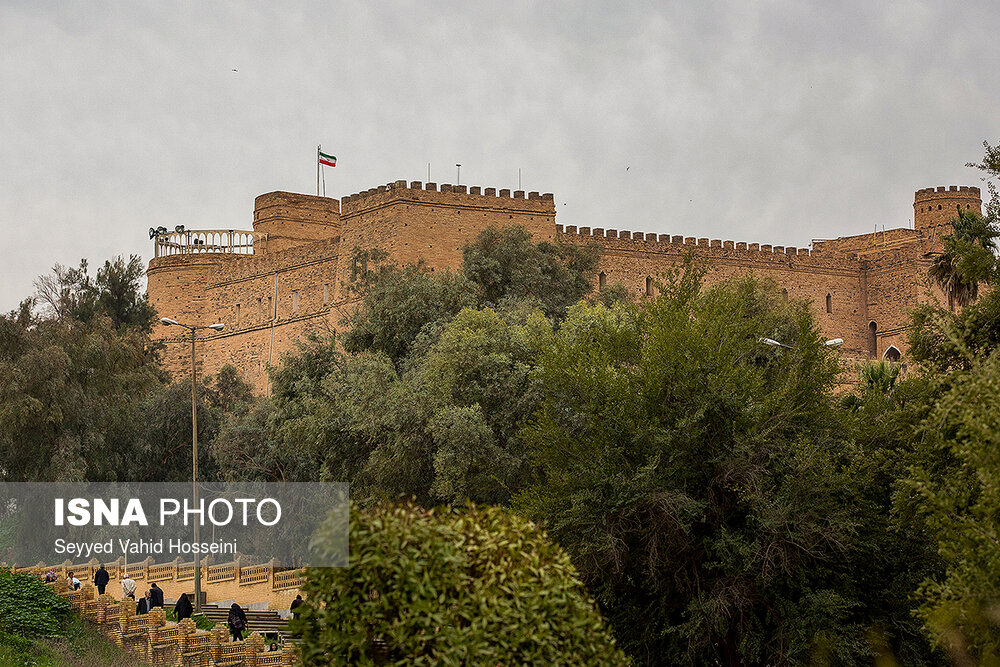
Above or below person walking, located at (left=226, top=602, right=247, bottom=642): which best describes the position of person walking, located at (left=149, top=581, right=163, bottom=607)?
above

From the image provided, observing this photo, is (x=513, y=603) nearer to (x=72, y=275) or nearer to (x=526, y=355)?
(x=526, y=355)

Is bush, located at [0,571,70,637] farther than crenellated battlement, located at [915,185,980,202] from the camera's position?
No

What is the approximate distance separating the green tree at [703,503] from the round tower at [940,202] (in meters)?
38.2

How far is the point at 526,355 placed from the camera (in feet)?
88.0

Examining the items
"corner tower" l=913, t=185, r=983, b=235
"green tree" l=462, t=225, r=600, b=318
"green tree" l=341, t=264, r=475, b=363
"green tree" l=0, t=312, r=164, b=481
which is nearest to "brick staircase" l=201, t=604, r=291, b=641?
"green tree" l=0, t=312, r=164, b=481

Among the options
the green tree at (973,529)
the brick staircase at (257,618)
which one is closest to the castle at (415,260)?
the brick staircase at (257,618)

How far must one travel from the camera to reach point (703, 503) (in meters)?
16.1

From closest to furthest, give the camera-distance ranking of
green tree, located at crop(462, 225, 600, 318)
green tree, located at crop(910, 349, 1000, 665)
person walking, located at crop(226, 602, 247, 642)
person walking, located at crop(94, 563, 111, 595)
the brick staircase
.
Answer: green tree, located at crop(910, 349, 1000, 665) → person walking, located at crop(226, 602, 247, 642) → the brick staircase → person walking, located at crop(94, 563, 111, 595) → green tree, located at crop(462, 225, 600, 318)

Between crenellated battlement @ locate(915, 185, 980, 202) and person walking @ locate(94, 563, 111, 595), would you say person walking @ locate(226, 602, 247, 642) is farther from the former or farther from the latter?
crenellated battlement @ locate(915, 185, 980, 202)

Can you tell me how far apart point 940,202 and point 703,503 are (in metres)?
41.1

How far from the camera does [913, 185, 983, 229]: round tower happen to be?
53312mm

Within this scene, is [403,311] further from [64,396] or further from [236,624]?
[236,624]

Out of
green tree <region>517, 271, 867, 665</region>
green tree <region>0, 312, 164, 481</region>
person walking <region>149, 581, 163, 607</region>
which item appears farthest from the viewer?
green tree <region>0, 312, 164, 481</region>

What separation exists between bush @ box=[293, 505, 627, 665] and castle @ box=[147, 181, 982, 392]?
30.6 metres
